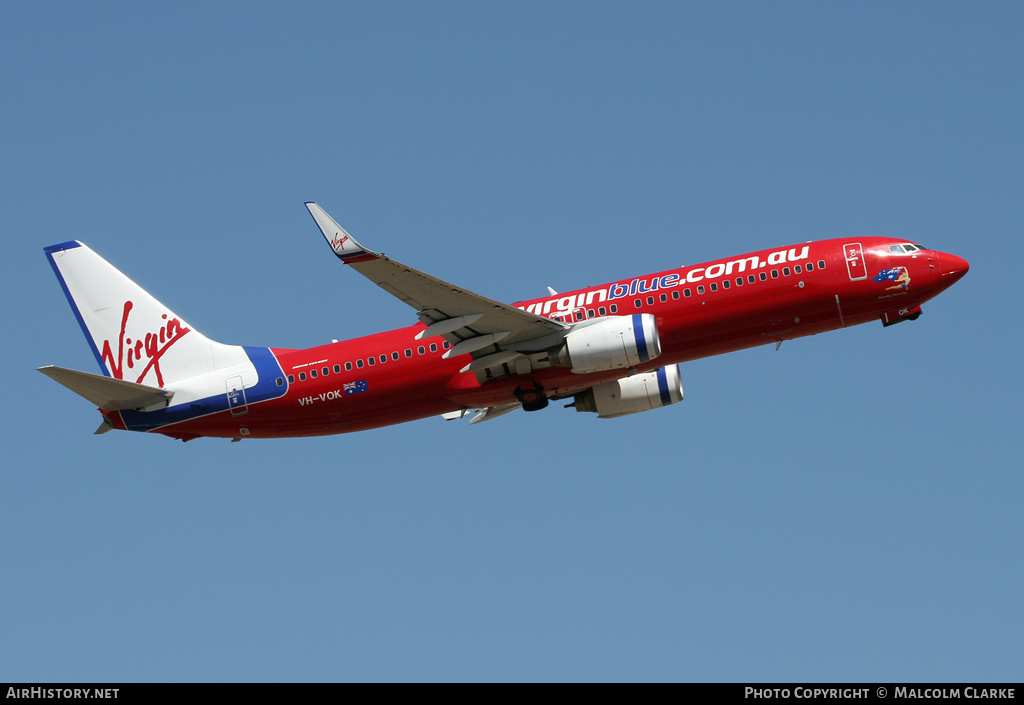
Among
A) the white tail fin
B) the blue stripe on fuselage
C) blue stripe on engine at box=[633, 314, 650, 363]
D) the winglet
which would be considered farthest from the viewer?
the white tail fin

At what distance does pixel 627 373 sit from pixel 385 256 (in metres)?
12.4

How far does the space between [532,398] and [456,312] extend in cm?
546

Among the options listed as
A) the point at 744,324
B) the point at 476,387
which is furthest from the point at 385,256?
the point at 744,324

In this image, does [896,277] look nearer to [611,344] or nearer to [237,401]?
[611,344]

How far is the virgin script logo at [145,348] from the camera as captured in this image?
5369 cm

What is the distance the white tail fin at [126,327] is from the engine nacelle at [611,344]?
16.2 meters

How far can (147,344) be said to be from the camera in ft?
177

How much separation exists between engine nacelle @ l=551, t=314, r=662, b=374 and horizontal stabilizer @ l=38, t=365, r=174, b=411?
1793 centimetres

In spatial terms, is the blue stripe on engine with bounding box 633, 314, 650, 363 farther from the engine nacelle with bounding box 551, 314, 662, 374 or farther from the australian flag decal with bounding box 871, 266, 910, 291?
the australian flag decal with bounding box 871, 266, 910, 291

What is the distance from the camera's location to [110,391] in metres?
50.3

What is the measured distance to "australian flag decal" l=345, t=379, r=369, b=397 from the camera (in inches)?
1992

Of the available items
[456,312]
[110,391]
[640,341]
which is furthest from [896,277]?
[110,391]

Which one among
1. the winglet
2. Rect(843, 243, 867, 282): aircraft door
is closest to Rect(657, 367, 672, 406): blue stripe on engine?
Rect(843, 243, 867, 282): aircraft door

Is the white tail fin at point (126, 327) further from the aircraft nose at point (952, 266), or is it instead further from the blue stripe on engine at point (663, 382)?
the aircraft nose at point (952, 266)
